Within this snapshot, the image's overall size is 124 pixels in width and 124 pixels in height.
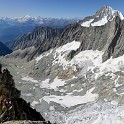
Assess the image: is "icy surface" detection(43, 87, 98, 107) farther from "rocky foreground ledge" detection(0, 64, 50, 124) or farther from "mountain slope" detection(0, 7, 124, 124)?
"rocky foreground ledge" detection(0, 64, 50, 124)

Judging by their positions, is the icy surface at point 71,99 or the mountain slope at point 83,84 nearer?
the mountain slope at point 83,84

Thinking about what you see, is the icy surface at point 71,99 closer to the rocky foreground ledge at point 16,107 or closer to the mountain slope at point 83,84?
the mountain slope at point 83,84

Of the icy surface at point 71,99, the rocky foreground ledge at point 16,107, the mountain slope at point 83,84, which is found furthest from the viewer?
the icy surface at point 71,99

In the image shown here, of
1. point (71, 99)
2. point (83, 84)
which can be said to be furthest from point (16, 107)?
point (83, 84)

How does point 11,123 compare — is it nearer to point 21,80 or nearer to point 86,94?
point 86,94

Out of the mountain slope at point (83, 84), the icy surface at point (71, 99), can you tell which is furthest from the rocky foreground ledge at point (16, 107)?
the icy surface at point (71, 99)

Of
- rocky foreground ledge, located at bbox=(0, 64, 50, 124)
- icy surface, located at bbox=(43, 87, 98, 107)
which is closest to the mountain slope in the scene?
icy surface, located at bbox=(43, 87, 98, 107)

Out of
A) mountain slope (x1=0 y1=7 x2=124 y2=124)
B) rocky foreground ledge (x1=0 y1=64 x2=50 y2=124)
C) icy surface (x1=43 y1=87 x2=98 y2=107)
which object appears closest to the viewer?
rocky foreground ledge (x1=0 y1=64 x2=50 y2=124)

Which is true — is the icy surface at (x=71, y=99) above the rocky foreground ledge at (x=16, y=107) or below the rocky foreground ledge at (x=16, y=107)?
below

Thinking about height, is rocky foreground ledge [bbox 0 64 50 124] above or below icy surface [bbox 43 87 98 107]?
above

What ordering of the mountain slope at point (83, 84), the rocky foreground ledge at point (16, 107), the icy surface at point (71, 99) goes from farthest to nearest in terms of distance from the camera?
the icy surface at point (71, 99)
the mountain slope at point (83, 84)
the rocky foreground ledge at point (16, 107)

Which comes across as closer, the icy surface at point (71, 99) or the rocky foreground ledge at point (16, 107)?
the rocky foreground ledge at point (16, 107)
